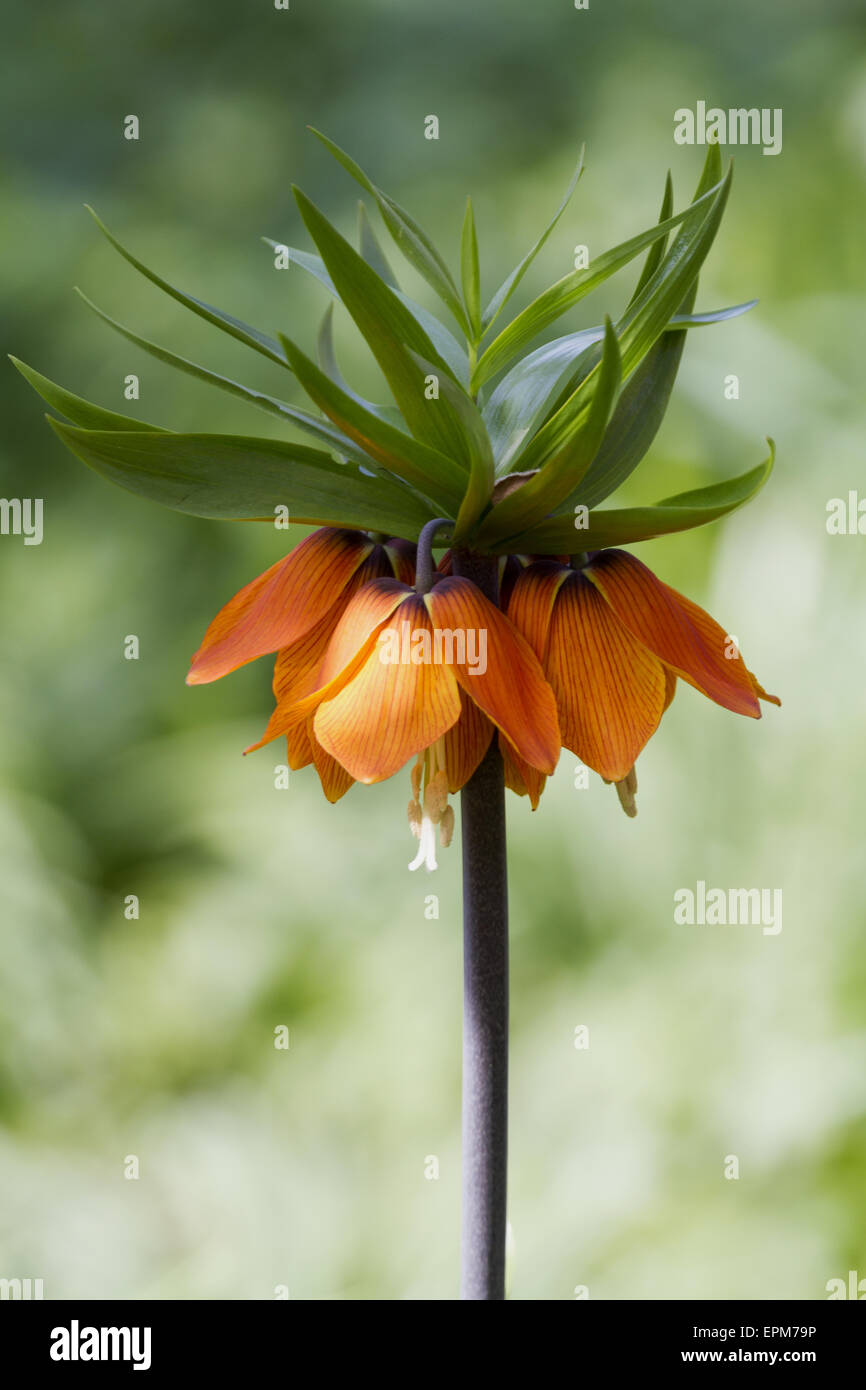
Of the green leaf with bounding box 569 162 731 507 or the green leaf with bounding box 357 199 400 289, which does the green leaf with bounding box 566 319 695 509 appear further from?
the green leaf with bounding box 357 199 400 289

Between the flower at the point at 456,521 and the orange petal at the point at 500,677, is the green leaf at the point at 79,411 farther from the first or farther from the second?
the orange petal at the point at 500,677

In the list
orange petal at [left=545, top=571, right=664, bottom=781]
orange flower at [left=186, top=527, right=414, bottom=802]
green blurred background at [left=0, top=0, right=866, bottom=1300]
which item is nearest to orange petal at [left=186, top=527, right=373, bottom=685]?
orange flower at [left=186, top=527, right=414, bottom=802]

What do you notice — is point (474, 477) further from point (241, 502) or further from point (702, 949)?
point (702, 949)

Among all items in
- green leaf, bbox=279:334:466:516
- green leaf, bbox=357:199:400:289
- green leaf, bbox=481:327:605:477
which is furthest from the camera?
green leaf, bbox=357:199:400:289

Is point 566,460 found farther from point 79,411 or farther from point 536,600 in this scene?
point 79,411

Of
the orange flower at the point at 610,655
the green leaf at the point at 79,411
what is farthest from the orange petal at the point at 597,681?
the green leaf at the point at 79,411

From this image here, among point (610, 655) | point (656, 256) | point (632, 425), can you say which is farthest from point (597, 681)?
point (656, 256)
